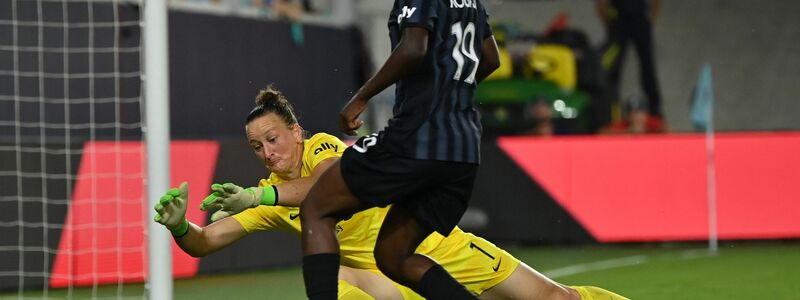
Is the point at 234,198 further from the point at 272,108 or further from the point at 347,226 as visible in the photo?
the point at 347,226

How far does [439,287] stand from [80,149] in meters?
5.61

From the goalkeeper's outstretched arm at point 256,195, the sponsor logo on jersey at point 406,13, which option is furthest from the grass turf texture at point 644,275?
the sponsor logo on jersey at point 406,13

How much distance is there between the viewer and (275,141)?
19.6 feet

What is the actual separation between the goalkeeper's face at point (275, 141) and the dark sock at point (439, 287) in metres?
0.97

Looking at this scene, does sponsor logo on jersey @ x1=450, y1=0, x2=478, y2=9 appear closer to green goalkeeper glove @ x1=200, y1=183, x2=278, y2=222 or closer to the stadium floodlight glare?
green goalkeeper glove @ x1=200, y1=183, x2=278, y2=222

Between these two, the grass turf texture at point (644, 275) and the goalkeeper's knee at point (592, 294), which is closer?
the goalkeeper's knee at point (592, 294)

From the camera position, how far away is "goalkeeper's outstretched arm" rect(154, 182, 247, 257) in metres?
5.75

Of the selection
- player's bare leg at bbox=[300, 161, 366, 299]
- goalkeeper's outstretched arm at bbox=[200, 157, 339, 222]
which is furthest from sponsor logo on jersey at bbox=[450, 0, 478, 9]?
goalkeeper's outstretched arm at bbox=[200, 157, 339, 222]

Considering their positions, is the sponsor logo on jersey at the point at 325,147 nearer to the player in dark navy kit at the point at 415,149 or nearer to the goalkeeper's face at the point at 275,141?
the goalkeeper's face at the point at 275,141

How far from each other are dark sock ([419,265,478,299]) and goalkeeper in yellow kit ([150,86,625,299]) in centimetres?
65

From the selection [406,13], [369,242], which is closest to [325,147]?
[369,242]

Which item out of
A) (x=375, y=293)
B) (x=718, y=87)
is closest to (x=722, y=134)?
(x=718, y=87)

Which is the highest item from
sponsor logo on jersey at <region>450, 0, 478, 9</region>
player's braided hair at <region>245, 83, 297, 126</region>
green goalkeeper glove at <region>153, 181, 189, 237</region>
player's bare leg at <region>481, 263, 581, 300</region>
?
sponsor logo on jersey at <region>450, 0, 478, 9</region>

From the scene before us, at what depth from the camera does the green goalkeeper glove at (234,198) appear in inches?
213
